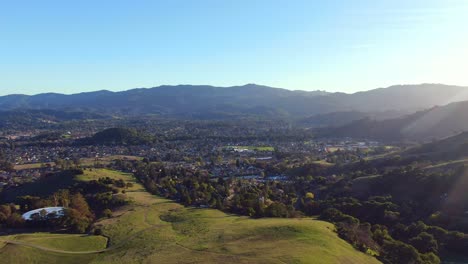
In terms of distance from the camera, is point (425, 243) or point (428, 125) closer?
point (425, 243)

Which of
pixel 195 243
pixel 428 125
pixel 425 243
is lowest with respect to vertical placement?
pixel 425 243

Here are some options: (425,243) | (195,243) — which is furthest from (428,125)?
(195,243)

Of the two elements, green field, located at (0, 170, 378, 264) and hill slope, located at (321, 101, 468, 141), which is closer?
green field, located at (0, 170, 378, 264)

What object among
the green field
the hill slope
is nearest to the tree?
the green field

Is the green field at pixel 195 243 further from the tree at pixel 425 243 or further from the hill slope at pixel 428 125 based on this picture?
the hill slope at pixel 428 125

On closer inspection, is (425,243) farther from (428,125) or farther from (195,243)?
(428,125)

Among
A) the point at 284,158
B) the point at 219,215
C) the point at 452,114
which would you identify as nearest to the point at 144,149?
the point at 284,158

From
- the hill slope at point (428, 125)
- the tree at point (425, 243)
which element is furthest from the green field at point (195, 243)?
the hill slope at point (428, 125)

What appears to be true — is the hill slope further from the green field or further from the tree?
the green field
